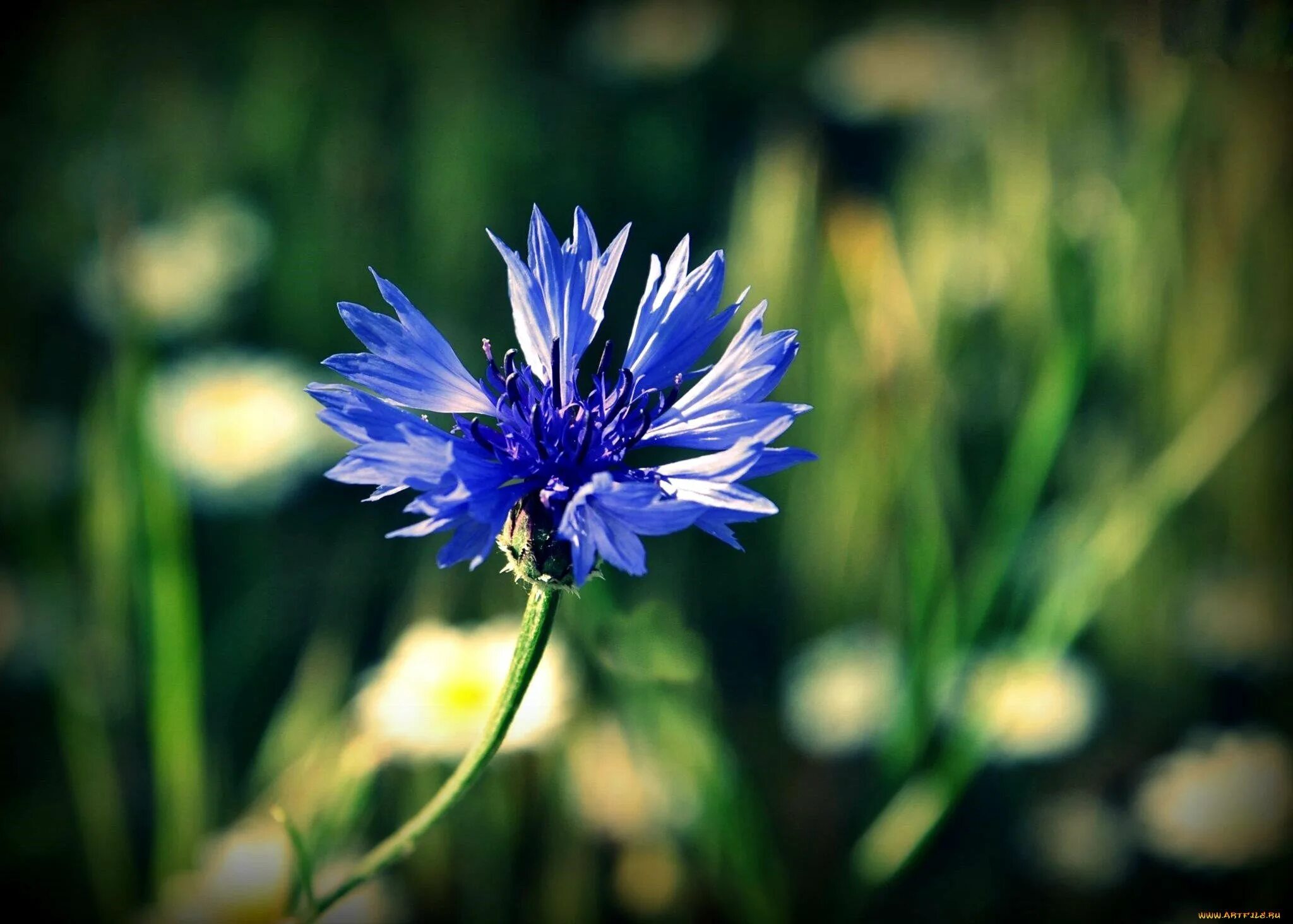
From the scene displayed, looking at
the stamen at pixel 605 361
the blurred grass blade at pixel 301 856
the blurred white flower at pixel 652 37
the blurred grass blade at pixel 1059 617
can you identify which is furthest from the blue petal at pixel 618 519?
the blurred white flower at pixel 652 37

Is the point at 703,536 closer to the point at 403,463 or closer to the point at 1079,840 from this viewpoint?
the point at 1079,840

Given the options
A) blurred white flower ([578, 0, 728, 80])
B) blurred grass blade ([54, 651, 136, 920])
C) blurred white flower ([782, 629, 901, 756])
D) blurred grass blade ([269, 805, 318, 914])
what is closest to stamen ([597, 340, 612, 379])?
blurred grass blade ([269, 805, 318, 914])

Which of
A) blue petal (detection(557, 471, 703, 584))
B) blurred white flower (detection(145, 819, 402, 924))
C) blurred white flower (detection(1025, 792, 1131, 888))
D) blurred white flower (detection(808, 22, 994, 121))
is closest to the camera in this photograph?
blue petal (detection(557, 471, 703, 584))

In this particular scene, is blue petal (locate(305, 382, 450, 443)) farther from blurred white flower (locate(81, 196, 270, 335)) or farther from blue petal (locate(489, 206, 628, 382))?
→ blurred white flower (locate(81, 196, 270, 335))

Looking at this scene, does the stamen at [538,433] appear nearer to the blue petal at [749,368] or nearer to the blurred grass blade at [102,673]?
the blue petal at [749,368]

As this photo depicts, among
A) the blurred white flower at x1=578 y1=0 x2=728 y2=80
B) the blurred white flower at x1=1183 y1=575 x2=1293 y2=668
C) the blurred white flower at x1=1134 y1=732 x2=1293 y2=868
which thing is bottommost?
the blurred white flower at x1=1134 y1=732 x2=1293 y2=868
